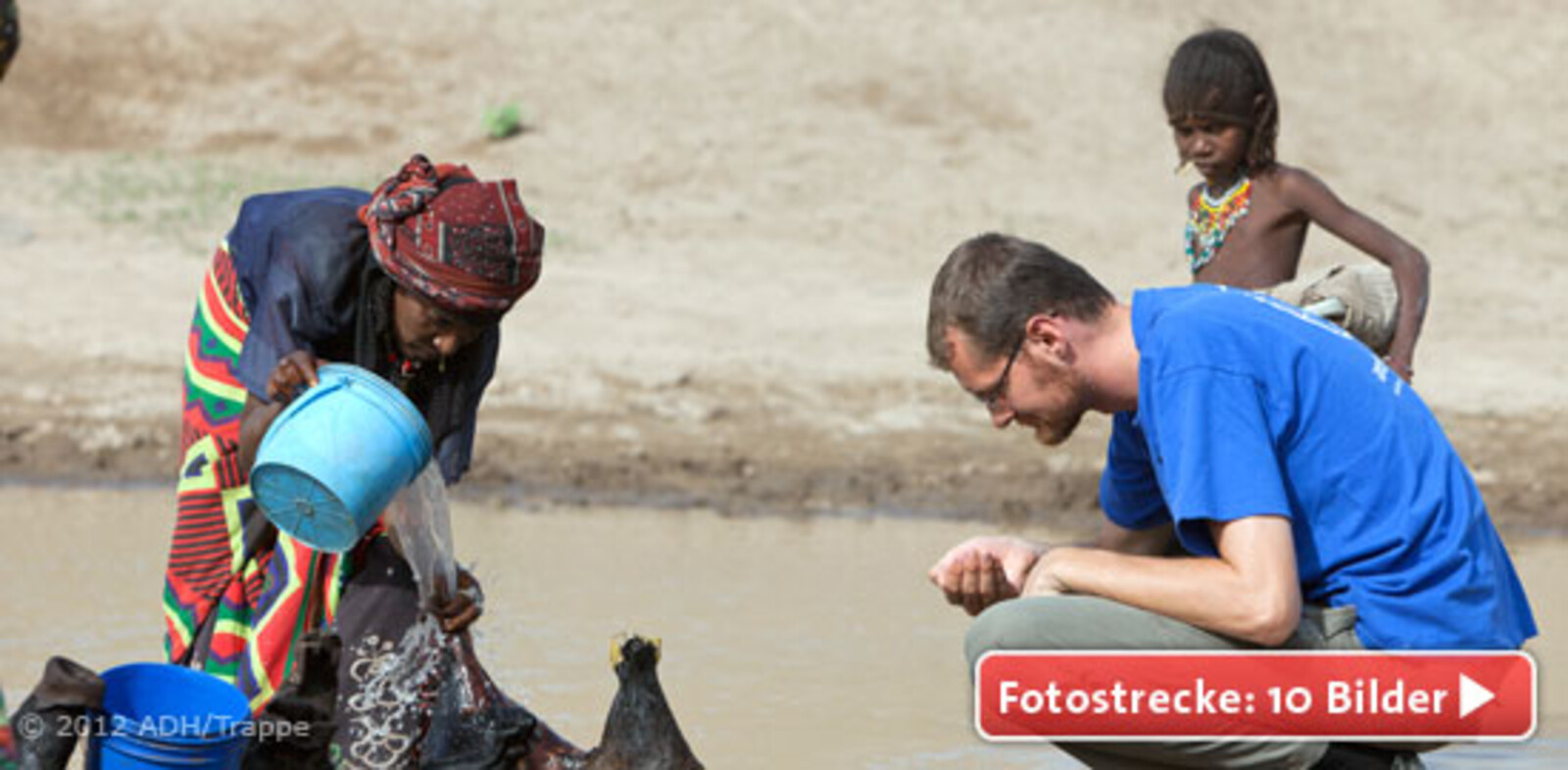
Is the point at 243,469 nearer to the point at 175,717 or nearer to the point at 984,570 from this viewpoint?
the point at 175,717

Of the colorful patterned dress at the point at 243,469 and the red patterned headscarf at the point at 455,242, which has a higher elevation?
the red patterned headscarf at the point at 455,242

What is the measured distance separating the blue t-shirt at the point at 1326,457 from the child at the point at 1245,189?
6.10 feet

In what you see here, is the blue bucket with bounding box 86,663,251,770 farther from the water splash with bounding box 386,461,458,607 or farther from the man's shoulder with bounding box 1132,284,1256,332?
the man's shoulder with bounding box 1132,284,1256,332

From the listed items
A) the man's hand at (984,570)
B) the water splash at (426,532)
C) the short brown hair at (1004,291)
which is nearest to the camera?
the short brown hair at (1004,291)

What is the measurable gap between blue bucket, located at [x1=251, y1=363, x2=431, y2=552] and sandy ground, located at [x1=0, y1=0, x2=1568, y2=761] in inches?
132

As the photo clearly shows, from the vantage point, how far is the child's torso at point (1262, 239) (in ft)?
19.2

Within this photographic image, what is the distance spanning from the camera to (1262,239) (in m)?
5.86

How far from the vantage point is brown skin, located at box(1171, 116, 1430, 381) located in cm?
577

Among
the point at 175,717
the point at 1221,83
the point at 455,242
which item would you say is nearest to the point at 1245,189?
the point at 1221,83

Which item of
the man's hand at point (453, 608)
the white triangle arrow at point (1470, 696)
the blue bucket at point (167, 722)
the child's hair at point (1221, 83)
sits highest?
the child's hair at point (1221, 83)

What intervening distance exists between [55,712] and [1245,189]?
3.27 m

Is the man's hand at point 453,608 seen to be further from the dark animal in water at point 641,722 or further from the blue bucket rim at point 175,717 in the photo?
the blue bucket rim at point 175,717

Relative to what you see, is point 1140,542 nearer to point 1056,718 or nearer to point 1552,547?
point 1056,718

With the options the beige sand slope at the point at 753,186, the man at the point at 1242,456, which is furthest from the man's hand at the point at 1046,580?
the beige sand slope at the point at 753,186
